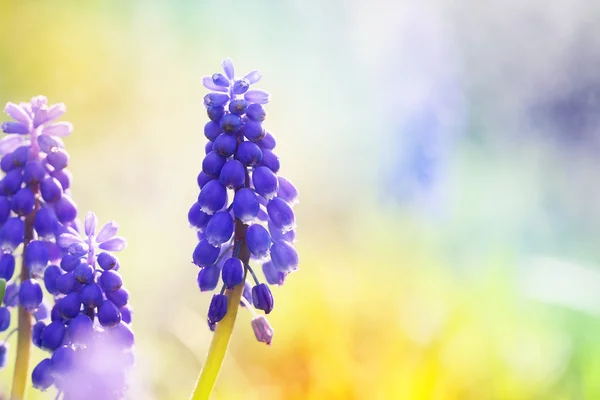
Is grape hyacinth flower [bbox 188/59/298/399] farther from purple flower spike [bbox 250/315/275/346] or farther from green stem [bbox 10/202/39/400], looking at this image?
green stem [bbox 10/202/39/400]

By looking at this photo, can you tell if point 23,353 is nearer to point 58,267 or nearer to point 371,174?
point 58,267

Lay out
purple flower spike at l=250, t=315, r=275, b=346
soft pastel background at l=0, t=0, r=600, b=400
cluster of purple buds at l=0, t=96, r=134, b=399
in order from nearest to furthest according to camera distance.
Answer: cluster of purple buds at l=0, t=96, r=134, b=399, purple flower spike at l=250, t=315, r=275, b=346, soft pastel background at l=0, t=0, r=600, b=400

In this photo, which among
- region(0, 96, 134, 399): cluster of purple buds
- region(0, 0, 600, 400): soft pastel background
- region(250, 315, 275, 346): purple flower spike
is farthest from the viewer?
region(0, 0, 600, 400): soft pastel background

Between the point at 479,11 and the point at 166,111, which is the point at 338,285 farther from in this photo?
the point at 479,11

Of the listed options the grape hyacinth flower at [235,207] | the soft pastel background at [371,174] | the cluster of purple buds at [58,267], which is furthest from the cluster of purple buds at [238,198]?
the soft pastel background at [371,174]

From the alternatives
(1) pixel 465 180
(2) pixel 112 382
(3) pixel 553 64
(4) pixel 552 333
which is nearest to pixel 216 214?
(2) pixel 112 382

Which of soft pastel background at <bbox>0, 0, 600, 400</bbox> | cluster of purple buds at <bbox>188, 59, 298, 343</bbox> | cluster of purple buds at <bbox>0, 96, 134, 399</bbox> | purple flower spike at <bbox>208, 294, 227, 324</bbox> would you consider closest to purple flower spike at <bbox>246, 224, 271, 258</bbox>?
cluster of purple buds at <bbox>188, 59, 298, 343</bbox>

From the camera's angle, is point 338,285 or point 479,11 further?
point 479,11

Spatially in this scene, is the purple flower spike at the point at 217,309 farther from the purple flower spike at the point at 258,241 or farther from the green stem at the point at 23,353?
the green stem at the point at 23,353

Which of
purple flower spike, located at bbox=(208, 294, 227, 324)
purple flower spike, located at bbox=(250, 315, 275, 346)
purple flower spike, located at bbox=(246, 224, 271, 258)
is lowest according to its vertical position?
purple flower spike, located at bbox=(250, 315, 275, 346)
